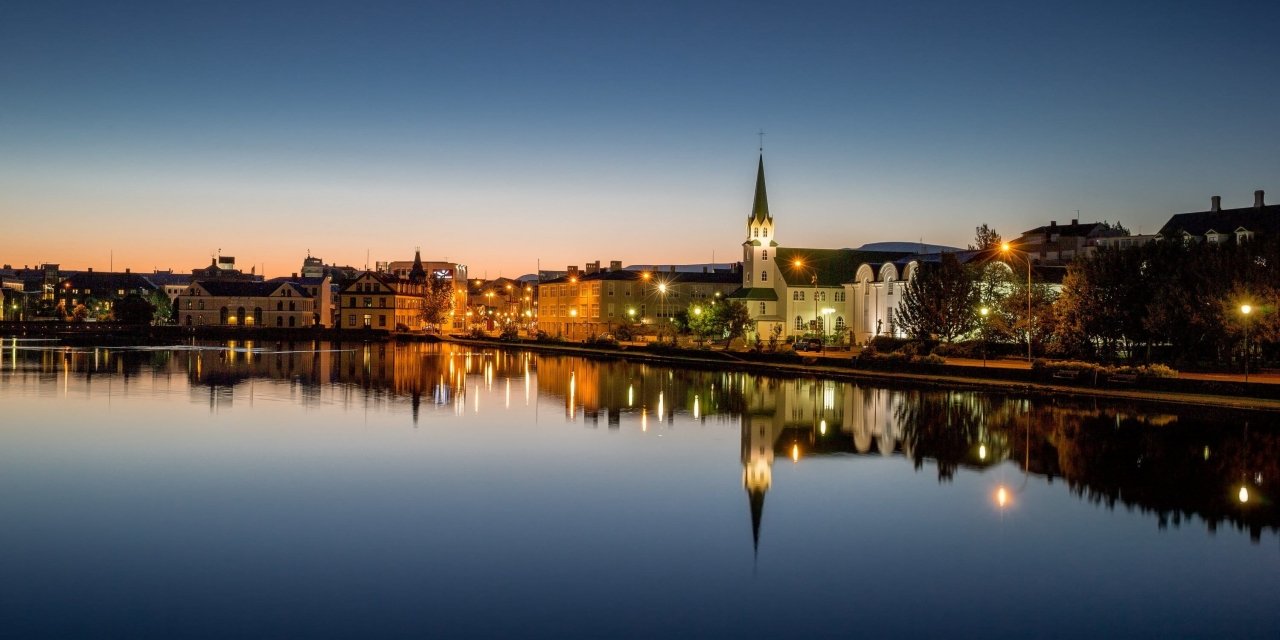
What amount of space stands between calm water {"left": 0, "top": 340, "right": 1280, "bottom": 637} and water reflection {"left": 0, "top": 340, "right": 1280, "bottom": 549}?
20 centimetres

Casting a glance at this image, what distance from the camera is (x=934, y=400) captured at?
40375mm

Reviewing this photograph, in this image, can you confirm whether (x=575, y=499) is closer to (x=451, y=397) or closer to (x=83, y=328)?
(x=451, y=397)

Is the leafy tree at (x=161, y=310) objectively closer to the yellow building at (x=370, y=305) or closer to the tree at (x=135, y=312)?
the tree at (x=135, y=312)

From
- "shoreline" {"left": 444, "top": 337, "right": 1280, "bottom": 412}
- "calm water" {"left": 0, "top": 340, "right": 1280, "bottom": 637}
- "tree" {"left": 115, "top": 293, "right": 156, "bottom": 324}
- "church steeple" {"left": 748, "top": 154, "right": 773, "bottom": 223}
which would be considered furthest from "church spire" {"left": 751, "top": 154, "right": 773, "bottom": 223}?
"tree" {"left": 115, "top": 293, "right": 156, "bottom": 324}

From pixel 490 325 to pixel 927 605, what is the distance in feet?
468

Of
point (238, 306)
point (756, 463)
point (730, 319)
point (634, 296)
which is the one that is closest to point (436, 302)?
point (238, 306)

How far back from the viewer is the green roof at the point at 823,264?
87.0 metres

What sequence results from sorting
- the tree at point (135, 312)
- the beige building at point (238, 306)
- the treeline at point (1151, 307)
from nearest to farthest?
the treeline at point (1151, 307) < the beige building at point (238, 306) < the tree at point (135, 312)

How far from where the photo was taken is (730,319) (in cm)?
7600

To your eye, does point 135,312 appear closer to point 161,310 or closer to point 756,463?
point 161,310

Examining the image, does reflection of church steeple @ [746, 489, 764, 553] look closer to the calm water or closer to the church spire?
the calm water

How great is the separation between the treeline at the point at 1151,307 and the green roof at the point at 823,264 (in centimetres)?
2659

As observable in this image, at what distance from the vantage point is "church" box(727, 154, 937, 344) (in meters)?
80.7

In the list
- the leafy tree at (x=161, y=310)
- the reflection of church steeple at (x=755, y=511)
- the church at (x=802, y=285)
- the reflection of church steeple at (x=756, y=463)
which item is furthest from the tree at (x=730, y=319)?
the leafy tree at (x=161, y=310)
